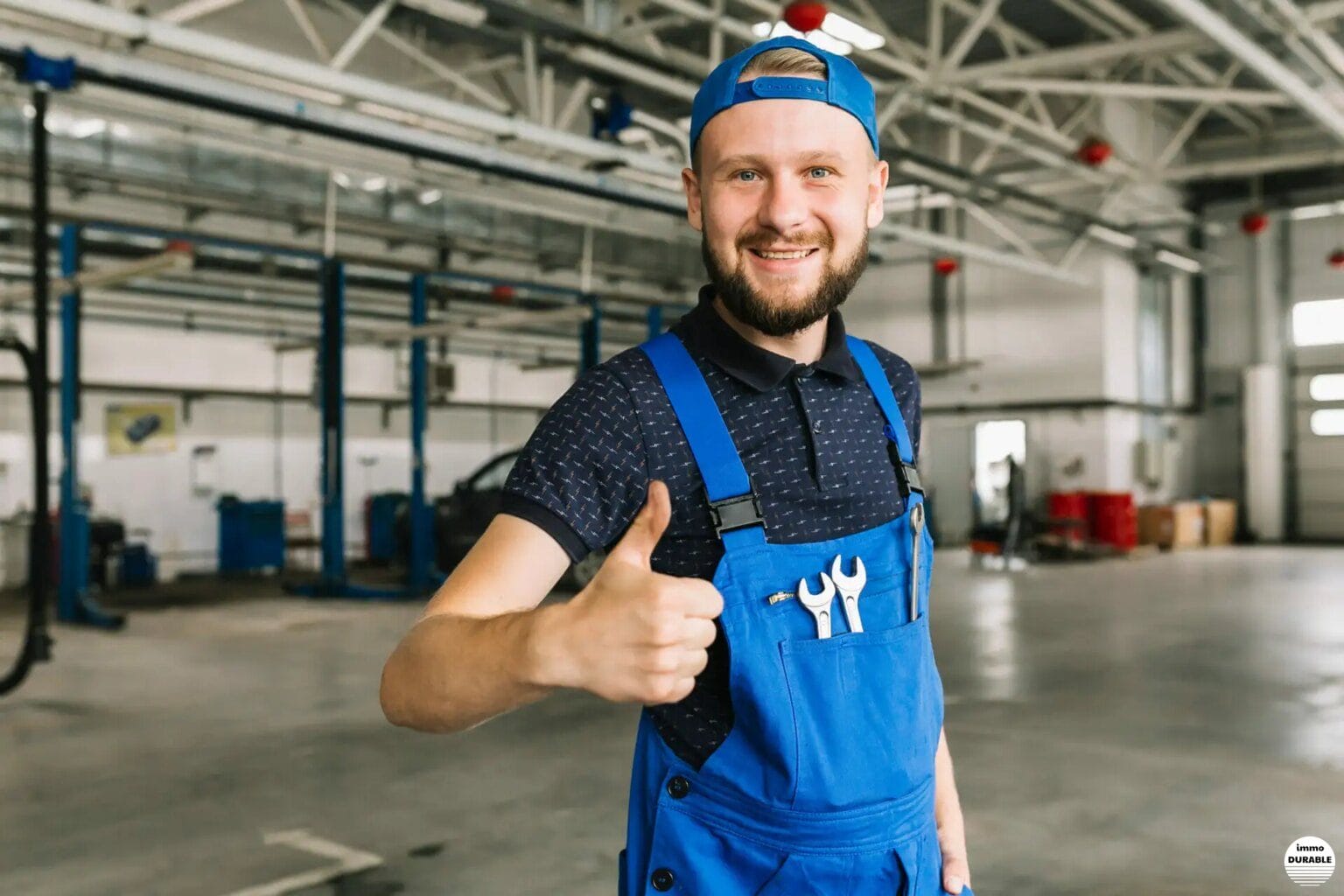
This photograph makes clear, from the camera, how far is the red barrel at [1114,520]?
16.3 meters

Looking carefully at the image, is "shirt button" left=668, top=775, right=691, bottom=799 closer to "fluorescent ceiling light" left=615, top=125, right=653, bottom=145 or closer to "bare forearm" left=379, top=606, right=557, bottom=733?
"bare forearm" left=379, top=606, right=557, bottom=733

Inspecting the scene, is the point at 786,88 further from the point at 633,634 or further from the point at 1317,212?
the point at 1317,212

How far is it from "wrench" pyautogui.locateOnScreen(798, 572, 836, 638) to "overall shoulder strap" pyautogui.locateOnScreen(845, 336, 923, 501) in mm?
233

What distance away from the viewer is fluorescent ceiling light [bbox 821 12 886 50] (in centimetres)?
873

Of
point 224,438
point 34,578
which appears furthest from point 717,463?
point 224,438

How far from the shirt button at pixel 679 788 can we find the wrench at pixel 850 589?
0.25 m

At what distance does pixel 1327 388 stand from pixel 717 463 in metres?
20.2

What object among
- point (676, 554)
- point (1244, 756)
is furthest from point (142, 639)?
point (676, 554)

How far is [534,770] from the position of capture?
4.59 metres

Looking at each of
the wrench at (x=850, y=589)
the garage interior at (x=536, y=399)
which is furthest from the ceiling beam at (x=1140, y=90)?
the wrench at (x=850, y=589)

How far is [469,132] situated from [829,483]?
875 cm

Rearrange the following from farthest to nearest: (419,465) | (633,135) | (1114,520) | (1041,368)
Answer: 1. (1041,368)
2. (1114,520)
3. (419,465)
4. (633,135)

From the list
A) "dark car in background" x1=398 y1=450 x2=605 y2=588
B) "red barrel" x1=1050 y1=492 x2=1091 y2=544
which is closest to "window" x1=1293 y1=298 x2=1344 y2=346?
"red barrel" x1=1050 y1=492 x2=1091 y2=544

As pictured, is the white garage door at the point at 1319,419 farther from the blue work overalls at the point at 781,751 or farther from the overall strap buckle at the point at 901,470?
the blue work overalls at the point at 781,751
